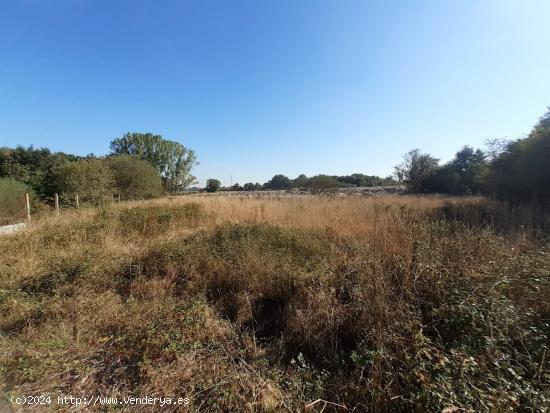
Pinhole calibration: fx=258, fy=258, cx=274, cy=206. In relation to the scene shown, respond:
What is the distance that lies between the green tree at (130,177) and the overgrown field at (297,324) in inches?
Answer: 902

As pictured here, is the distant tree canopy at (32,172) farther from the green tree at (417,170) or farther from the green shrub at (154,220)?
the green tree at (417,170)

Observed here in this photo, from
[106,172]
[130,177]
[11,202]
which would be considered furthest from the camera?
[130,177]

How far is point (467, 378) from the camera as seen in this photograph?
5.61 feet

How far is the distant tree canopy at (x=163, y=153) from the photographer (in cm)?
3866

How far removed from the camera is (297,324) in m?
2.79

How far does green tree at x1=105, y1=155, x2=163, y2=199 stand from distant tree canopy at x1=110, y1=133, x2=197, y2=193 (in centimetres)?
1264

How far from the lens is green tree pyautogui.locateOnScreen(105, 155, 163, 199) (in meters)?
24.9

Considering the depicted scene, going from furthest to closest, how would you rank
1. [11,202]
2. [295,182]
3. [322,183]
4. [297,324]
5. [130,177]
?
[295,182], [322,183], [130,177], [11,202], [297,324]


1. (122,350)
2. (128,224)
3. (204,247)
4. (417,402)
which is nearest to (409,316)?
(417,402)

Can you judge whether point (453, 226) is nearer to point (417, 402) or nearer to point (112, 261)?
point (417, 402)

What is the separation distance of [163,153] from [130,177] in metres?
15.3

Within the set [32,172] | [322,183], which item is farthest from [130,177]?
[322,183]

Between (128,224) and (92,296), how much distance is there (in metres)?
3.73

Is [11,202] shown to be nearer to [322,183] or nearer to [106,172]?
[106,172]
